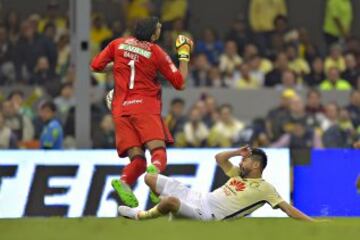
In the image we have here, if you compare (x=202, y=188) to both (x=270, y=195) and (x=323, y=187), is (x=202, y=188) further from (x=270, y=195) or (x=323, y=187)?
(x=270, y=195)

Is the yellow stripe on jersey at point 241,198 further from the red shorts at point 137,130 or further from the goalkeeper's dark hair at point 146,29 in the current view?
the goalkeeper's dark hair at point 146,29

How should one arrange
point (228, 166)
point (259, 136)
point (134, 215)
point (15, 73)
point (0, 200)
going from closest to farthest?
point (134, 215) < point (228, 166) < point (0, 200) < point (259, 136) < point (15, 73)

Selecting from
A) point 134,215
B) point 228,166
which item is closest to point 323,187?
point 228,166

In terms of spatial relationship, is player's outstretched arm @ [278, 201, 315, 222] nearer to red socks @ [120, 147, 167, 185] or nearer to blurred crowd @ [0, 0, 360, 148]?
red socks @ [120, 147, 167, 185]

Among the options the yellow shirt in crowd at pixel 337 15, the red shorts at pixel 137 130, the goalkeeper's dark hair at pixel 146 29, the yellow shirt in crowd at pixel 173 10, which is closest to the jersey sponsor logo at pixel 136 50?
the goalkeeper's dark hair at pixel 146 29

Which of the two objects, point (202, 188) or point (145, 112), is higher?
point (145, 112)

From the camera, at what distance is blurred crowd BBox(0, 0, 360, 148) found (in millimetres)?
21797

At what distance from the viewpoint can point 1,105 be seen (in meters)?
22.4

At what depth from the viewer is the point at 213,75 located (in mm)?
24141

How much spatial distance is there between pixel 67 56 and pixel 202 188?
592 centimetres

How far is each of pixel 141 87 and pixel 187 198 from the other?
3.72ft

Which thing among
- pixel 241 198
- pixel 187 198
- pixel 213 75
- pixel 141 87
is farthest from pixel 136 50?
pixel 213 75

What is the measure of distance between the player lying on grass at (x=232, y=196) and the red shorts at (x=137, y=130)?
49 cm

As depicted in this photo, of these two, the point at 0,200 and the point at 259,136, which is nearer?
the point at 0,200
